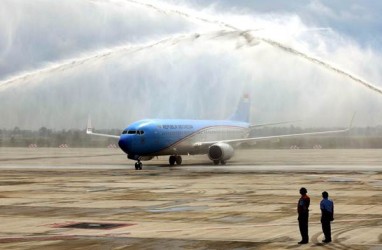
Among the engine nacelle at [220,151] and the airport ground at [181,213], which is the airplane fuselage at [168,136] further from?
the airport ground at [181,213]

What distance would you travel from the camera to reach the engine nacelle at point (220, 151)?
71.9 m

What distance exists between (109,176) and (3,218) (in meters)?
26.7

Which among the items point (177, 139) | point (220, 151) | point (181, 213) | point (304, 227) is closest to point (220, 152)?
point (220, 151)

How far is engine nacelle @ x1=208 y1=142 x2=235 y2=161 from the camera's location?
71.9 m

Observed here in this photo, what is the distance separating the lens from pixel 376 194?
36188 mm

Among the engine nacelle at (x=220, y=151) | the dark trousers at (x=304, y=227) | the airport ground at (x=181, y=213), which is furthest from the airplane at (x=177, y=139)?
the dark trousers at (x=304, y=227)

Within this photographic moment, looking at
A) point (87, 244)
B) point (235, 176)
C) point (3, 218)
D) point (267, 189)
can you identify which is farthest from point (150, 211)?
point (235, 176)

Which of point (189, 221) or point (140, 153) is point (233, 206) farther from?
point (140, 153)

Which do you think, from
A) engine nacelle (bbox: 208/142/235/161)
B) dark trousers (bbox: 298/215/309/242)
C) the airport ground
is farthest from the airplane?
dark trousers (bbox: 298/215/309/242)

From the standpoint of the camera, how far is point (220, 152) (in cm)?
7200

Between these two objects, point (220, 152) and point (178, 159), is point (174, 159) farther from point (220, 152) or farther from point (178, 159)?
point (220, 152)

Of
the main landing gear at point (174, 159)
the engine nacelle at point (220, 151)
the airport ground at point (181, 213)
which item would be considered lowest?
the airport ground at point (181, 213)

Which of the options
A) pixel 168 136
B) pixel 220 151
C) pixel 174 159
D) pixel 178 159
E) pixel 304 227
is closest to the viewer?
pixel 304 227

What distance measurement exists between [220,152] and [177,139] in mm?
5182
